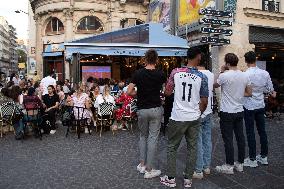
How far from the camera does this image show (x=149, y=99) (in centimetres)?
534

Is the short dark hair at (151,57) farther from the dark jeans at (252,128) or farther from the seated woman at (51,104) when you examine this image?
the seated woman at (51,104)

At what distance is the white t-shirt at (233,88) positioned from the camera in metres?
5.45

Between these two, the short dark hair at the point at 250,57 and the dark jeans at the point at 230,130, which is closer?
the dark jeans at the point at 230,130

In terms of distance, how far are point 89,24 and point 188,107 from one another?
79.0 ft

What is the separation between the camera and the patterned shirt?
15.9ft

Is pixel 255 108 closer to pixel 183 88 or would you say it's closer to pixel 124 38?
pixel 183 88

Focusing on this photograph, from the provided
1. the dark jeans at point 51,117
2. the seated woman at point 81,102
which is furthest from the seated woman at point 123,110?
the dark jeans at point 51,117

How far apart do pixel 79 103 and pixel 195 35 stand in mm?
9051

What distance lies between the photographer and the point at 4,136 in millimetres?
9469

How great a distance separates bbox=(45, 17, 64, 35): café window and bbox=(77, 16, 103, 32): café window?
5.56 feet

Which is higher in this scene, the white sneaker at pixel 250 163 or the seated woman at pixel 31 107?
the seated woman at pixel 31 107

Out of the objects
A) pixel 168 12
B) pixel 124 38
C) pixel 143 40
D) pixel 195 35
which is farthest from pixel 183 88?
pixel 168 12

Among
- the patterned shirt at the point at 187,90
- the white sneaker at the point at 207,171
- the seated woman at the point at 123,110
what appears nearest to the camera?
the patterned shirt at the point at 187,90

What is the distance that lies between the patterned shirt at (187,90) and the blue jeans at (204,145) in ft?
2.04
